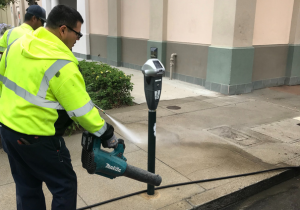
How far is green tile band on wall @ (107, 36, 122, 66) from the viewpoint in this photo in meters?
13.1

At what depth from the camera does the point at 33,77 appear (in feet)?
7.14

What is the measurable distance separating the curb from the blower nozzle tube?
58cm

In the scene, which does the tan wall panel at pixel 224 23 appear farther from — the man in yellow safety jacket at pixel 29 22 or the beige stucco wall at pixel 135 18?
the man in yellow safety jacket at pixel 29 22

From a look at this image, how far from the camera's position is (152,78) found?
2980mm

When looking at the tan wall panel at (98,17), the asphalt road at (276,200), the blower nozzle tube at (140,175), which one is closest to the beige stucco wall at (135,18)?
the tan wall panel at (98,17)

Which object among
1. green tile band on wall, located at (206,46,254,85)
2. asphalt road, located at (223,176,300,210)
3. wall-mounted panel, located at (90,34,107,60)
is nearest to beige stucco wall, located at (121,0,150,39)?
wall-mounted panel, located at (90,34,107,60)

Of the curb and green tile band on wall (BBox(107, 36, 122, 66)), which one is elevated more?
green tile band on wall (BBox(107, 36, 122, 66))

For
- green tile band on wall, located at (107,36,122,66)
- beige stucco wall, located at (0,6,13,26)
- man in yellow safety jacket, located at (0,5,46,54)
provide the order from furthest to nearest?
beige stucco wall, located at (0,6,13,26), green tile band on wall, located at (107,36,122,66), man in yellow safety jacket, located at (0,5,46,54)

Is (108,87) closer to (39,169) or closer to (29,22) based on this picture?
(29,22)

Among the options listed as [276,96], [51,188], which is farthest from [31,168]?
[276,96]

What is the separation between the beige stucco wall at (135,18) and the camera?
11.6 metres

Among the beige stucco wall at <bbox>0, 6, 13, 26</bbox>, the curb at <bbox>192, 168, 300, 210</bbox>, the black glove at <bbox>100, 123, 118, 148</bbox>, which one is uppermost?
the beige stucco wall at <bbox>0, 6, 13, 26</bbox>

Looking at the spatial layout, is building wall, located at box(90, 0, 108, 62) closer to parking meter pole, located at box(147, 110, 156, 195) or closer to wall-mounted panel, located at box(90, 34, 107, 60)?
wall-mounted panel, located at box(90, 34, 107, 60)

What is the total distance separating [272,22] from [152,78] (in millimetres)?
7419
